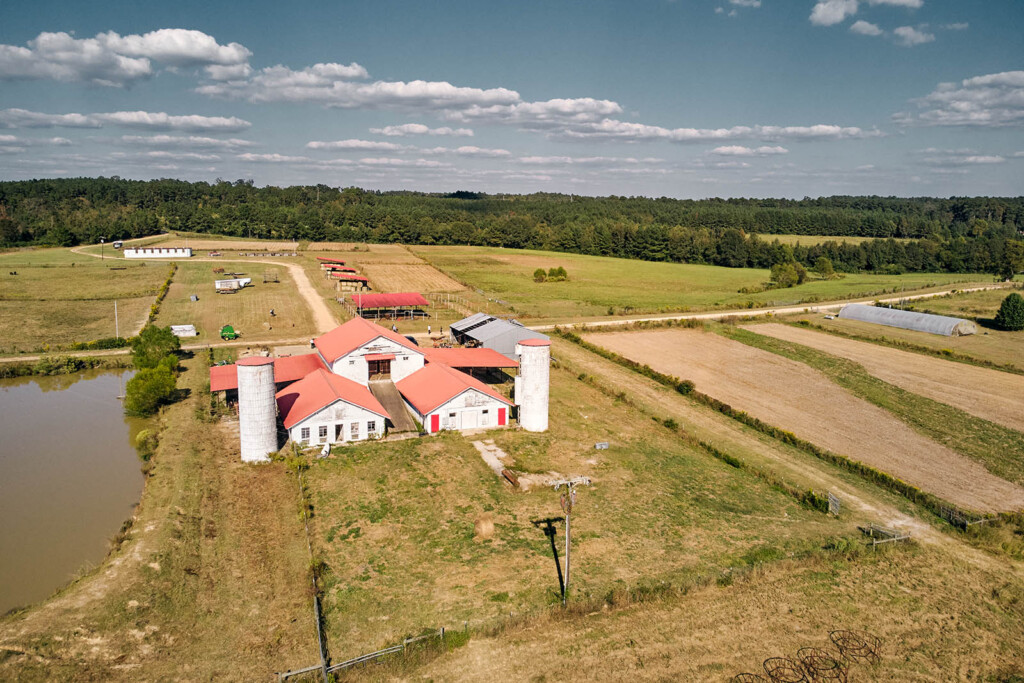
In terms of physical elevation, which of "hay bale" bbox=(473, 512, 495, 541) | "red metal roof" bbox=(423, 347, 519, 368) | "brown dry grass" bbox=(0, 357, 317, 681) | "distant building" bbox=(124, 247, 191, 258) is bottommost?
"brown dry grass" bbox=(0, 357, 317, 681)

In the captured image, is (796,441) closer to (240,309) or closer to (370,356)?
(370,356)

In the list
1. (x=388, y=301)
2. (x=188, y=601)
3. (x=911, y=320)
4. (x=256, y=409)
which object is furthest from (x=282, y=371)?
(x=911, y=320)

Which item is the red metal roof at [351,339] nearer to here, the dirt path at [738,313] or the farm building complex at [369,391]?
the farm building complex at [369,391]

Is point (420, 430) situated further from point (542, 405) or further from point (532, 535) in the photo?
point (532, 535)

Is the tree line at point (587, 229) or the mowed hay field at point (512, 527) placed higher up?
the tree line at point (587, 229)

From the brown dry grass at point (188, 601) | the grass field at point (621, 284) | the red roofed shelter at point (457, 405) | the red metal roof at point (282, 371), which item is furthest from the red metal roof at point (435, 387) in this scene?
the grass field at point (621, 284)

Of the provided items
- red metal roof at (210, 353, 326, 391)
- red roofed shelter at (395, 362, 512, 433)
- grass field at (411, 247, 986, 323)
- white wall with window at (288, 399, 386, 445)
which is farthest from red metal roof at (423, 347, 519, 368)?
grass field at (411, 247, 986, 323)

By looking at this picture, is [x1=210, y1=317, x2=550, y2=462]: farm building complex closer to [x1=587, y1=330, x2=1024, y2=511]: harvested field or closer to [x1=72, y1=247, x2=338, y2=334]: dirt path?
[x1=587, y1=330, x2=1024, y2=511]: harvested field

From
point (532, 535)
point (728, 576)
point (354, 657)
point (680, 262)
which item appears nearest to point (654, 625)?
point (728, 576)
